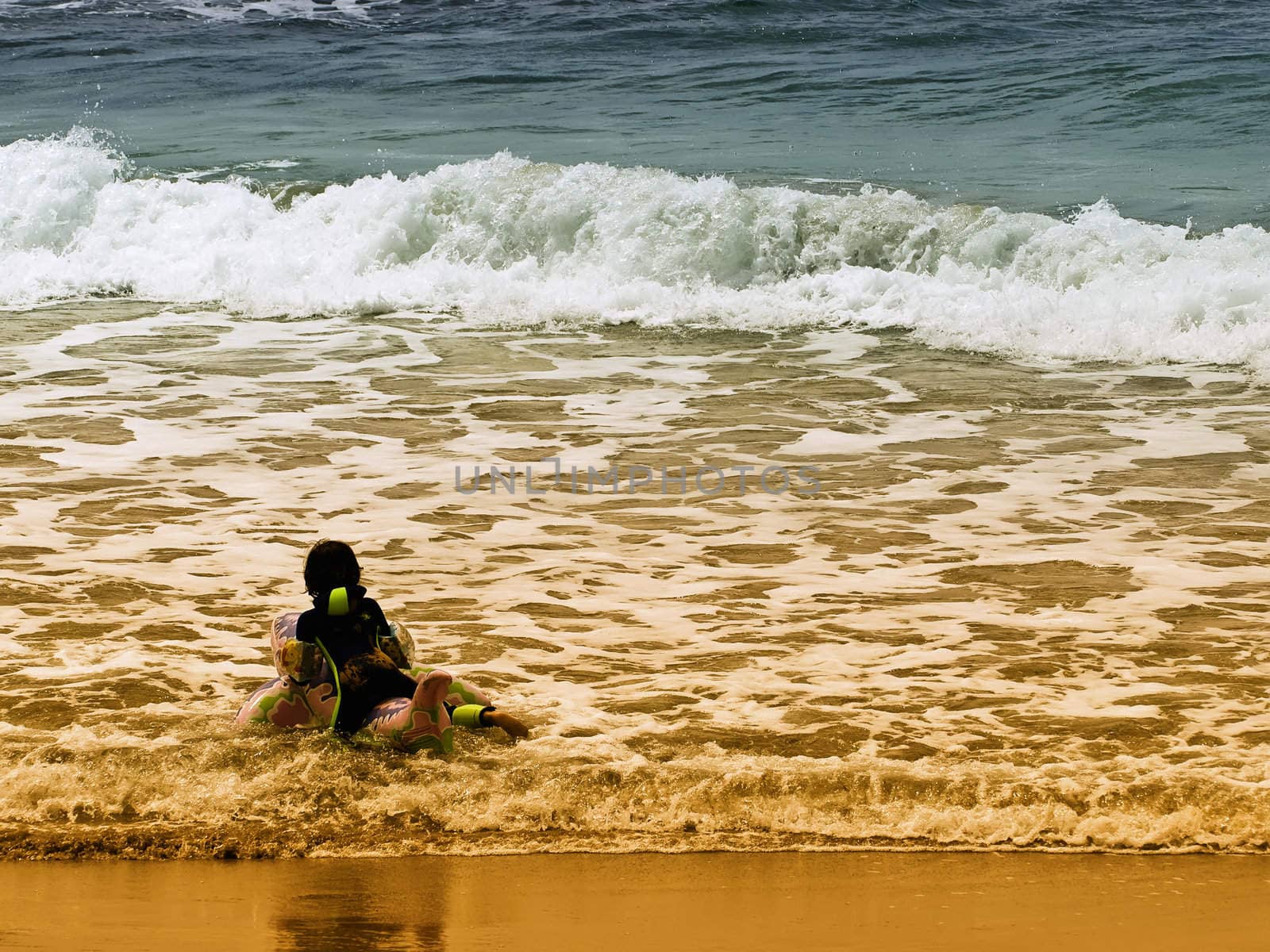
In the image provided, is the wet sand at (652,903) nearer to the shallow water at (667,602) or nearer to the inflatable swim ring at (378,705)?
the shallow water at (667,602)

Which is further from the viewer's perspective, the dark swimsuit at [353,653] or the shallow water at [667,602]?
the dark swimsuit at [353,653]

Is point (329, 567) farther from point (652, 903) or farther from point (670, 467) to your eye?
point (670, 467)

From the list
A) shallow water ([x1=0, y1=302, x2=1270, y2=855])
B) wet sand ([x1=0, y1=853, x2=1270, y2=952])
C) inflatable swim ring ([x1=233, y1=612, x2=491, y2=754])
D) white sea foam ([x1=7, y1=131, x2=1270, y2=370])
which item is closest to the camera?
wet sand ([x1=0, y1=853, x2=1270, y2=952])

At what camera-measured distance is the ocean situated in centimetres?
416

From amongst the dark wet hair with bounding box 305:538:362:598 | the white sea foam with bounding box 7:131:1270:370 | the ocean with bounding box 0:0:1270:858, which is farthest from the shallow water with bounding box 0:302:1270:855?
the white sea foam with bounding box 7:131:1270:370

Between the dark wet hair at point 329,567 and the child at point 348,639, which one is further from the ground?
the dark wet hair at point 329,567

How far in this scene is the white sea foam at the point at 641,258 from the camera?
12.0 metres

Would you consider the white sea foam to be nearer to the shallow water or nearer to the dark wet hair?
the shallow water

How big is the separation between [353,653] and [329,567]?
0.27 m

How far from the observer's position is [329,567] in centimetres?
443

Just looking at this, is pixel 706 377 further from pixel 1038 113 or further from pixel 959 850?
pixel 1038 113

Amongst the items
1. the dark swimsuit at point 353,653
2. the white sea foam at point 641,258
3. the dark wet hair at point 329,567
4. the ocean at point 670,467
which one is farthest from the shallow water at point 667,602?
the white sea foam at point 641,258

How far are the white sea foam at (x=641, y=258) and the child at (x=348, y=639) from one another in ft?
26.0

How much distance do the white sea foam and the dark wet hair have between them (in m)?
7.96
